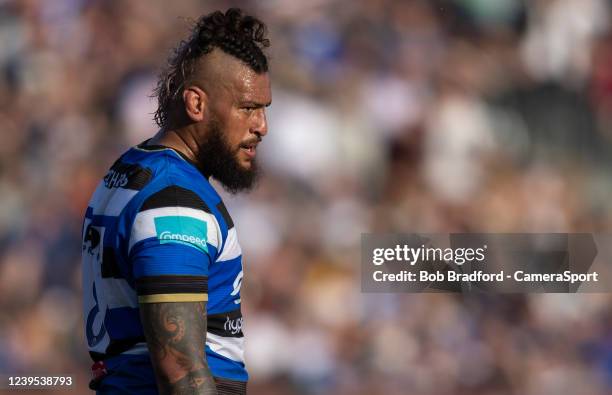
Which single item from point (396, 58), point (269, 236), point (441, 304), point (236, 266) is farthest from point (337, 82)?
point (236, 266)

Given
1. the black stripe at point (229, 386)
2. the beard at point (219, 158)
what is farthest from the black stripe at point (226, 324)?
the beard at point (219, 158)

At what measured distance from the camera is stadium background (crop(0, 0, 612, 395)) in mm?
5336

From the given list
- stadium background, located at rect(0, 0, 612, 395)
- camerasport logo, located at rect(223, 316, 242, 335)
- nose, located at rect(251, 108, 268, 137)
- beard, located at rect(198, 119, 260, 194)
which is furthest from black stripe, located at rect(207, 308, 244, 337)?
stadium background, located at rect(0, 0, 612, 395)

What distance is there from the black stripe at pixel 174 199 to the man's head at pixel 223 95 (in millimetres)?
247

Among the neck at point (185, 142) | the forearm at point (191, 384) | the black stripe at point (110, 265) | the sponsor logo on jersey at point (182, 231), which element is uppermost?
the neck at point (185, 142)

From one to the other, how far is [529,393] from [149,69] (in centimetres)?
265

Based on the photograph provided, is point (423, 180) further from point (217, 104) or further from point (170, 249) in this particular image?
point (170, 249)

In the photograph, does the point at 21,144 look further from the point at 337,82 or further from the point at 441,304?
the point at 441,304

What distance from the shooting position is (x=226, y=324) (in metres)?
2.30

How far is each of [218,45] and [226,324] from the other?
2.20 feet

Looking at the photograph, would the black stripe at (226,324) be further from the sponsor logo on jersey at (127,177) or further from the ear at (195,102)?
the ear at (195,102)

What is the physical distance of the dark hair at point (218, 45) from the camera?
8.07 feet

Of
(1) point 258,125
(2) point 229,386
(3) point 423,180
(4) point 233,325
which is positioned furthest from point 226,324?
(3) point 423,180

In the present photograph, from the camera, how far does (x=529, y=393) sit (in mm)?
5316
